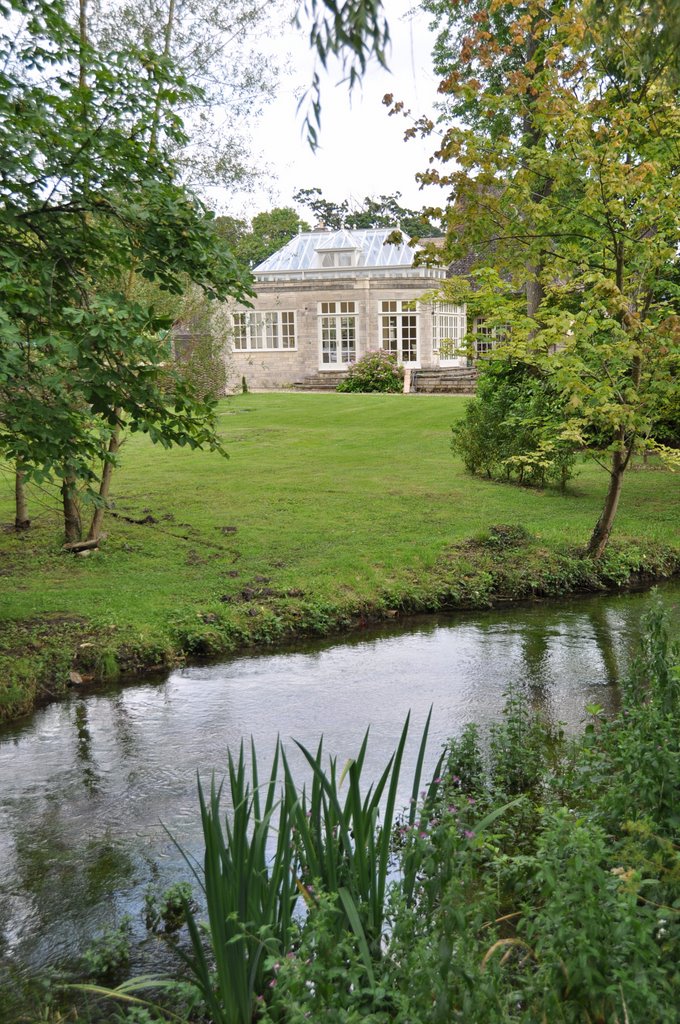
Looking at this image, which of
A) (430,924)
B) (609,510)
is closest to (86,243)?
(430,924)

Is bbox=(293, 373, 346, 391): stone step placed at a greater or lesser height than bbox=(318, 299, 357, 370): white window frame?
lesser

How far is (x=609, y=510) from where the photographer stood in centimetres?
1123

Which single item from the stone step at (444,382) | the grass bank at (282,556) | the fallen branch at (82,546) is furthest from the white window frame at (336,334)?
the fallen branch at (82,546)

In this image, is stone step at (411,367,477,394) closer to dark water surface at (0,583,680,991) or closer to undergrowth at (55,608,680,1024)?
dark water surface at (0,583,680,991)

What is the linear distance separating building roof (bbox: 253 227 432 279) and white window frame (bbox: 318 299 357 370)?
85.8 inches

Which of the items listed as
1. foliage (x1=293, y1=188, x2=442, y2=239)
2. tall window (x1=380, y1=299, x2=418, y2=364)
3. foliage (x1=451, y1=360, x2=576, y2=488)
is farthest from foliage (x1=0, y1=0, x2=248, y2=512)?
foliage (x1=293, y1=188, x2=442, y2=239)

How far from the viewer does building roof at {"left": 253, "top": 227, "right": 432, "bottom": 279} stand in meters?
36.8

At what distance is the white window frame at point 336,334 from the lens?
35.7m

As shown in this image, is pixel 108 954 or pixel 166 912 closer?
pixel 108 954

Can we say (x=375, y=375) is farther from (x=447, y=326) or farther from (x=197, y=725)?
(x=197, y=725)

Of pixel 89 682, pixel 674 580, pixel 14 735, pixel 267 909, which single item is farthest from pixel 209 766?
pixel 674 580

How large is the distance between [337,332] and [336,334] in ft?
0.28

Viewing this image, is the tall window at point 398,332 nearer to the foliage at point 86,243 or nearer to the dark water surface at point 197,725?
the dark water surface at point 197,725

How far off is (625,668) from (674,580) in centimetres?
360
